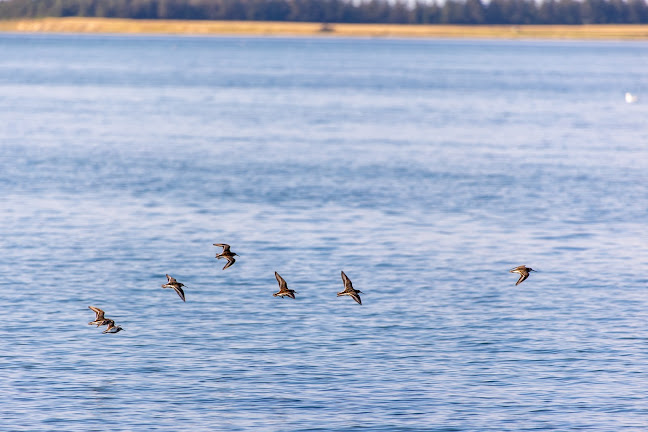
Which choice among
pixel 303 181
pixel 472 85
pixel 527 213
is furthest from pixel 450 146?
pixel 472 85

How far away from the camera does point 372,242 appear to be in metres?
45.6

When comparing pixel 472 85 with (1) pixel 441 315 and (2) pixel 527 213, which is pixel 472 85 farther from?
(1) pixel 441 315

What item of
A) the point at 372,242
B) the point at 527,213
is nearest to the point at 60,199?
the point at 372,242

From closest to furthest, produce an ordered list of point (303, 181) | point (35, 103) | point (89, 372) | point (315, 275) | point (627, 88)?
point (89, 372), point (315, 275), point (303, 181), point (35, 103), point (627, 88)

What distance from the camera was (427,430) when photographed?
24.9 m

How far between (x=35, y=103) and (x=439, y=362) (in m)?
96.0

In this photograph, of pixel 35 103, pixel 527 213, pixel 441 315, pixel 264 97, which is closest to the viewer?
pixel 441 315

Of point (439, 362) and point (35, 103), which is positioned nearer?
point (439, 362)

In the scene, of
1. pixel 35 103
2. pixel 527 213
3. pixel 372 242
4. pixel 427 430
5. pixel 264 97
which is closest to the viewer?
pixel 427 430

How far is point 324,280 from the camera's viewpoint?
39062mm

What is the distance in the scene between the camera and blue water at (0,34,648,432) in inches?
1051

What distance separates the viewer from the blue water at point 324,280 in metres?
26.7

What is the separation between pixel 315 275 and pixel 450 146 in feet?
140

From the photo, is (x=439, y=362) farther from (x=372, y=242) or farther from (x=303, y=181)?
(x=303, y=181)
